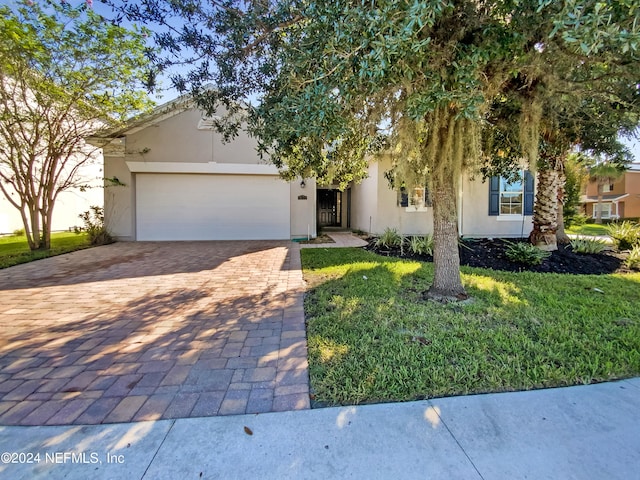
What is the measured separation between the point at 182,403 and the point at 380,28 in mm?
3102

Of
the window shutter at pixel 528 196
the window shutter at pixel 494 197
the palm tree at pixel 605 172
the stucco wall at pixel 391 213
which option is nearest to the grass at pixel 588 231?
the palm tree at pixel 605 172

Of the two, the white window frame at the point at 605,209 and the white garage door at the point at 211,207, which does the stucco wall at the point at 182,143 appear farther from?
the white window frame at the point at 605,209

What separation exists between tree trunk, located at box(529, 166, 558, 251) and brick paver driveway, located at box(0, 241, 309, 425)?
237 inches

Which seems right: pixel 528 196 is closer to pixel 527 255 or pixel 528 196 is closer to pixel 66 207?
pixel 527 255

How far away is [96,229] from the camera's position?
1025 cm

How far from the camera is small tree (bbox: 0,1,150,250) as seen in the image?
675cm

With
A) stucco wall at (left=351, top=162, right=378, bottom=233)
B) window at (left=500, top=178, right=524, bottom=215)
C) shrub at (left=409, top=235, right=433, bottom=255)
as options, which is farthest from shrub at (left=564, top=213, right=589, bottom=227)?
shrub at (left=409, top=235, right=433, bottom=255)

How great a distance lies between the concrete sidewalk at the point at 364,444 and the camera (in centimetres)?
157

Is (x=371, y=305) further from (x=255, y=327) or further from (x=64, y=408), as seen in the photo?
(x=64, y=408)

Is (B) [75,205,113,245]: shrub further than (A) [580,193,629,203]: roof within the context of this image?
No

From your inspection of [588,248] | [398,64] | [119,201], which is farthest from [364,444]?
[119,201]

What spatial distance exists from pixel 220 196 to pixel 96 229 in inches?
166

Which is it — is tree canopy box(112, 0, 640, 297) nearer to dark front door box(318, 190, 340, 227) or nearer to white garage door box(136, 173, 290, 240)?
white garage door box(136, 173, 290, 240)

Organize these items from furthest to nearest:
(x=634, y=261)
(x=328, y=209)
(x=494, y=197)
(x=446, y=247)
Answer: (x=328, y=209)
(x=494, y=197)
(x=634, y=261)
(x=446, y=247)
